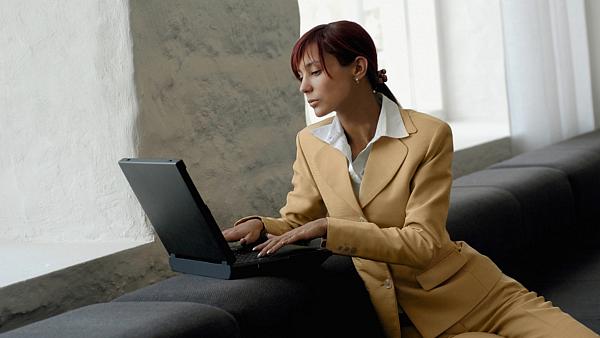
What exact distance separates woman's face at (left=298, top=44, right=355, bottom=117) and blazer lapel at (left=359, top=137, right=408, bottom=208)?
0.17 m

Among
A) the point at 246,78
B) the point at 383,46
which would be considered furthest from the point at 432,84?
the point at 246,78

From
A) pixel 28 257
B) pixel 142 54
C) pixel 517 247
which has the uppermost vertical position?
pixel 142 54

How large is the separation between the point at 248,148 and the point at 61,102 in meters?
0.57

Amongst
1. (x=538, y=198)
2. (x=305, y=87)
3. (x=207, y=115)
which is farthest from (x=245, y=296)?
(x=538, y=198)

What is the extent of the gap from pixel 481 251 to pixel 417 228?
39.8 inches

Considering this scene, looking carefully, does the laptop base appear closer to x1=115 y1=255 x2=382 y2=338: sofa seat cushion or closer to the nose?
x1=115 y1=255 x2=382 y2=338: sofa seat cushion

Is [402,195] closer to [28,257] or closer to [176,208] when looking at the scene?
[176,208]

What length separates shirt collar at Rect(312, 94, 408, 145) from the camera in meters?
2.53

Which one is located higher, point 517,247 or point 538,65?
point 538,65

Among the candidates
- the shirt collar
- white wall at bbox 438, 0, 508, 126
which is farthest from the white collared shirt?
white wall at bbox 438, 0, 508, 126

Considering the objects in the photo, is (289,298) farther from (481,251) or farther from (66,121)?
(481,251)

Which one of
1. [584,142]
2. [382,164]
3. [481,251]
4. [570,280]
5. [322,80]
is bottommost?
[570,280]

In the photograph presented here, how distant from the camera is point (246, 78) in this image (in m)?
3.12

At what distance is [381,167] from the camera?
250 cm
